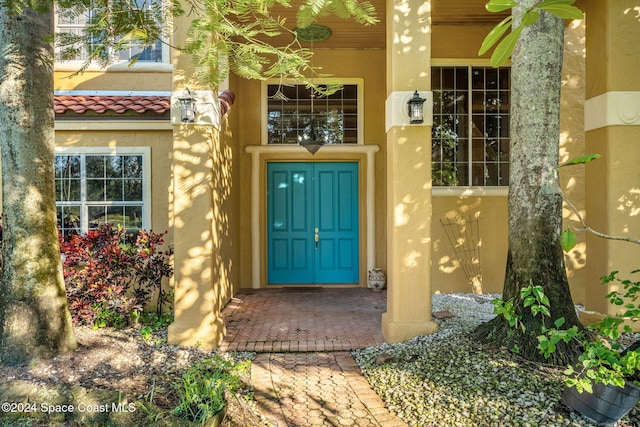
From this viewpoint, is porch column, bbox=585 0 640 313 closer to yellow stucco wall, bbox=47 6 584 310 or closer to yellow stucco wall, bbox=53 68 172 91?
yellow stucco wall, bbox=47 6 584 310

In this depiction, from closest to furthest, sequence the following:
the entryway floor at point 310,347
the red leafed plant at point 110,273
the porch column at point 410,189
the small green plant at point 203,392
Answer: the small green plant at point 203,392 < the entryway floor at point 310,347 < the porch column at point 410,189 < the red leafed plant at point 110,273

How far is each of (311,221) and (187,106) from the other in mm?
3821

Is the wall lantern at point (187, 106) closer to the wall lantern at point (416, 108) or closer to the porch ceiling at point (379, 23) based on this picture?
the porch ceiling at point (379, 23)

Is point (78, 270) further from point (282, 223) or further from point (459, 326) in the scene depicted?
point (459, 326)

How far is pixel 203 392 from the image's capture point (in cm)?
292

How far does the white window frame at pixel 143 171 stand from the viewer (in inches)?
226

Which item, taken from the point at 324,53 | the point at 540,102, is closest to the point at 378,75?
the point at 324,53

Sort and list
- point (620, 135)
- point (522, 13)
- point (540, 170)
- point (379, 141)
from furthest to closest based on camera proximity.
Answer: point (379, 141) → point (620, 135) → point (540, 170) → point (522, 13)

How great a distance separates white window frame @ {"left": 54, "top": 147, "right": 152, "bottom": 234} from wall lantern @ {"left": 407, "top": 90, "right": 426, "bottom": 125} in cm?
375

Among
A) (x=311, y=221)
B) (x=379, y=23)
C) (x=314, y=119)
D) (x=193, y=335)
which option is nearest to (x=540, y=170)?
(x=379, y=23)

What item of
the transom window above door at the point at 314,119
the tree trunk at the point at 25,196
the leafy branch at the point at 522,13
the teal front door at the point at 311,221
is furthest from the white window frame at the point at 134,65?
the leafy branch at the point at 522,13

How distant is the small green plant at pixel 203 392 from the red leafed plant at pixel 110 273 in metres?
2.08

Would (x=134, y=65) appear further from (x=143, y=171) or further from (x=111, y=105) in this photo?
(x=143, y=171)

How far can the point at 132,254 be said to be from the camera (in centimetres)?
518
